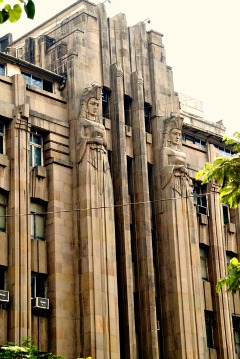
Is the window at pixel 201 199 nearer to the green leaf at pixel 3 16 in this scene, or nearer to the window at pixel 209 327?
the window at pixel 209 327

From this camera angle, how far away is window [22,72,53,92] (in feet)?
116

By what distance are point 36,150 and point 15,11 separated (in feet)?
85.0

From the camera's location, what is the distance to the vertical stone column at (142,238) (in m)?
34.4

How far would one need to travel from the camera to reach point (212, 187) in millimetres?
42094

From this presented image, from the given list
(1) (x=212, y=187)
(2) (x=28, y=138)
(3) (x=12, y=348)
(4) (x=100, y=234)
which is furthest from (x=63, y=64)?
(3) (x=12, y=348)

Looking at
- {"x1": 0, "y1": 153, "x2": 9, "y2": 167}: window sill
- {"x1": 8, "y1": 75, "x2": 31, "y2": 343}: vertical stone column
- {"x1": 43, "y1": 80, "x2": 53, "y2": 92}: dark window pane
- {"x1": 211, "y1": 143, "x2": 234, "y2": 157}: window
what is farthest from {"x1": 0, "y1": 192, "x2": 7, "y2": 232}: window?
{"x1": 211, "y1": 143, "x2": 234, "y2": 157}: window

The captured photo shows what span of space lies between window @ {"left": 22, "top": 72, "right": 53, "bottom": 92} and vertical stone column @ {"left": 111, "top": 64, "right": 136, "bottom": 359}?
3173 mm

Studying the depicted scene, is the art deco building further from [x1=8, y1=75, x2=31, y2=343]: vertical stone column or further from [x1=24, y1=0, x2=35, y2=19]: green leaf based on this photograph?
[x1=24, y1=0, x2=35, y2=19]: green leaf

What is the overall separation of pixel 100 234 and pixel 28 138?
200 inches

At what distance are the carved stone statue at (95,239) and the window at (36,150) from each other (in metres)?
1.66

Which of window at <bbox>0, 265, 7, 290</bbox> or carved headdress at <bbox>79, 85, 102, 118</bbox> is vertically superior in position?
carved headdress at <bbox>79, 85, 102, 118</bbox>

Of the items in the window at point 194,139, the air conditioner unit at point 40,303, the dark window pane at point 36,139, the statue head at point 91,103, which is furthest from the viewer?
the window at point 194,139

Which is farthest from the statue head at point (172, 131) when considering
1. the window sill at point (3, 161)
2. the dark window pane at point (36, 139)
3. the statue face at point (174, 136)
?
the window sill at point (3, 161)

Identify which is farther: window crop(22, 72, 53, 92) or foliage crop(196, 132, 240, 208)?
window crop(22, 72, 53, 92)
